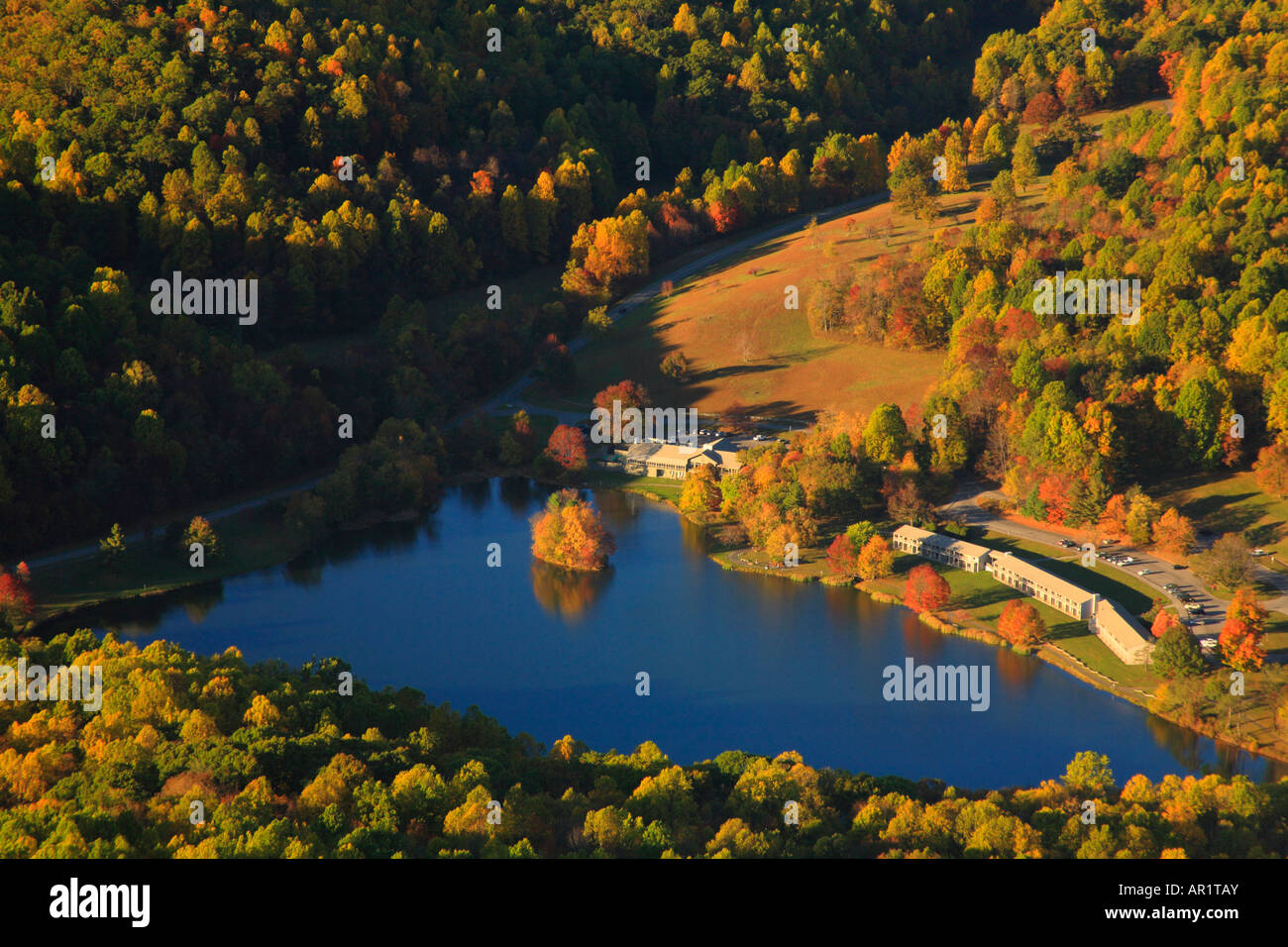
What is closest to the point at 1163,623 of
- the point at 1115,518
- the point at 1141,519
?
the point at 1141,519

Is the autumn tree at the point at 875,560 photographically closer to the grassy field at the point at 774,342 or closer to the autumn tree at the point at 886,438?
the autumn tree at the point at 886,438

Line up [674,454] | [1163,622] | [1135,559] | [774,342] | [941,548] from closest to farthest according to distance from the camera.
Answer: [1163,622], [1135,559], [941,548], [674,454], [774,342]

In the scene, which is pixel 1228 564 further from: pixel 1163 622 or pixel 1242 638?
pixel 1242 638

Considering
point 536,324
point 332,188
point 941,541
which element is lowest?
point 941,541

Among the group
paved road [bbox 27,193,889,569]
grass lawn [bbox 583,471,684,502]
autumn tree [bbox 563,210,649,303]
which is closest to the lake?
grass lawn [bbox 583,471,684,502]

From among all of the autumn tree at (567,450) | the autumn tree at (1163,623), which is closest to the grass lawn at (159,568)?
the autumn tree at (567,450)

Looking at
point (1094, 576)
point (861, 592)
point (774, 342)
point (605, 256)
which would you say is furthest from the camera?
point (605, 256)

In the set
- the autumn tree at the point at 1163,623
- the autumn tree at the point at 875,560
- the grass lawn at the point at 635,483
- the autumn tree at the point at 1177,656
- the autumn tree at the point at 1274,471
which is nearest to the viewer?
the autumn tree at the point at 1177,656
